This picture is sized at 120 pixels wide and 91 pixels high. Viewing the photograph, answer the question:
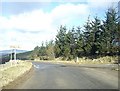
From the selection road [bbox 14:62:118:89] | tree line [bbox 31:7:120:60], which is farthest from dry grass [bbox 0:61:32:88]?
tree line [bbox 31:7:120:60]

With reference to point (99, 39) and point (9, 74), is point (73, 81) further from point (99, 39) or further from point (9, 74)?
point (99, 39)

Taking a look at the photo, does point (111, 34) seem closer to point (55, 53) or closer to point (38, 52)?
point (55, 53)

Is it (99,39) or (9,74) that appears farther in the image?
(99,39)

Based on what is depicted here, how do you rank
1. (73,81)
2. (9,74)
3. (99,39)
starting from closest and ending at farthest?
(73,81) < (9,74) < (99,39)

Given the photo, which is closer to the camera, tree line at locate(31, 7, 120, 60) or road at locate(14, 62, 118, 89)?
road at locate(14, 62, 118, 89)

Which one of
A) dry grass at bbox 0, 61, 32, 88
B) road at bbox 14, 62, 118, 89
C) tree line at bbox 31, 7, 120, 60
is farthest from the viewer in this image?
tree line at bbox 31, 7, 120, 60

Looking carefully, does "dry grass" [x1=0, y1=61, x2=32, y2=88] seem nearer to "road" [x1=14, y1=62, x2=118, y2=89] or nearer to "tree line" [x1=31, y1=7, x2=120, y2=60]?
"road" [x1=14, y1=62, x2=118, y2=89]

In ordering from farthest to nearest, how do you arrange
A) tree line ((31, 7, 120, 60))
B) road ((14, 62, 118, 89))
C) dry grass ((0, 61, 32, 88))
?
tree line ((31, 7, 120, 60))
dry grass ((0, 61, 32, 88))
road ((14, 62, 118, 89))

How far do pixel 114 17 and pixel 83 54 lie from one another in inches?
710

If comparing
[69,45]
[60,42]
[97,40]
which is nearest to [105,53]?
[97,40]

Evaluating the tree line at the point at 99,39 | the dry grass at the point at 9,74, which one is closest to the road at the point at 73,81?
the dry grass at the point at 9,74

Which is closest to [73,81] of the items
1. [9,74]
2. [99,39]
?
[9,74]

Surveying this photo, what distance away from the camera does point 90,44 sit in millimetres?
81062

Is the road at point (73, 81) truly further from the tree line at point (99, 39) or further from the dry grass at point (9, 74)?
the tree line at point (99, 39)
